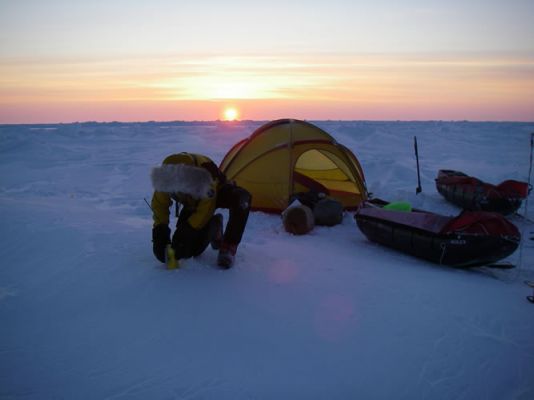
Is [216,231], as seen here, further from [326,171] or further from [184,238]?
[326,171]

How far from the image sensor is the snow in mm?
2395

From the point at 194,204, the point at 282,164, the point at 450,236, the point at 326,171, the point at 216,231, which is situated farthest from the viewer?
the point at 326,171

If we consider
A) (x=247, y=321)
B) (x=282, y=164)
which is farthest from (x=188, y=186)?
(x=282, y=164)

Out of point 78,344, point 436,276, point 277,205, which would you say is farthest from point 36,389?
point 277,205

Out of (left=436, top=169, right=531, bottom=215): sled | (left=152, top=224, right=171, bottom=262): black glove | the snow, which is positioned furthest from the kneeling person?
(left=436, top=169, right=531, bottom=215): sled

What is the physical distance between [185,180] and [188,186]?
0.06 meters

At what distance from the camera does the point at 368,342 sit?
9.24 ft

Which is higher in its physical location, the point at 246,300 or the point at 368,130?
the point at 368,130

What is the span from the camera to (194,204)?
12.5 feet

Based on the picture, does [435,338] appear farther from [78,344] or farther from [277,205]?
[277,205]

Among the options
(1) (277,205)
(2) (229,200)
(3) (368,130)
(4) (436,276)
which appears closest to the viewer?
(2) (229,200)

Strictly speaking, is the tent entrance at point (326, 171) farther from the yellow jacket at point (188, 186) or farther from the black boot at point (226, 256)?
the yellow jacket at point (188, 186)

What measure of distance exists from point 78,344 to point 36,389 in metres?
0.39

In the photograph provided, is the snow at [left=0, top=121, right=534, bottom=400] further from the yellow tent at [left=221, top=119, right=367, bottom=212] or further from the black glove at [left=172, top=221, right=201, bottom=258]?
the yellow tent at [left=221, top=119, right=367, bottom=212]
